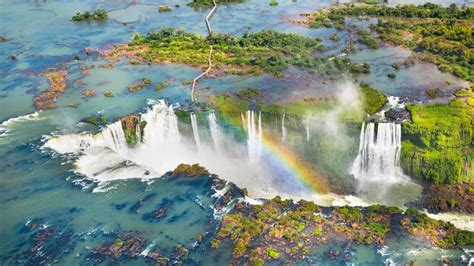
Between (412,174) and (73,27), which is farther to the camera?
(73,27)

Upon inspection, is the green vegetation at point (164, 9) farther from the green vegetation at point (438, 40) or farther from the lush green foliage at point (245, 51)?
the green vegetation at point (438, 40)

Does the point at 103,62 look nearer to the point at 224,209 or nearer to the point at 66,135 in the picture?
the point at 66,135

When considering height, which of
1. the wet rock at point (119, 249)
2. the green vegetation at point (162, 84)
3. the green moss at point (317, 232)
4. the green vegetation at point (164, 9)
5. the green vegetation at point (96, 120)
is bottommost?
the green moss at point (317, 232)

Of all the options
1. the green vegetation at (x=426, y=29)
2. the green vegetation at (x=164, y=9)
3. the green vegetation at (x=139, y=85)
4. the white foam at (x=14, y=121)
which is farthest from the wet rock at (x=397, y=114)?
the green vegetation at (x=164, y=9)

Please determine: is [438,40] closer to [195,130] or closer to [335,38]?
[335,38]

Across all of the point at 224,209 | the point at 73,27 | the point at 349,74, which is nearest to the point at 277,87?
the point at 349,74

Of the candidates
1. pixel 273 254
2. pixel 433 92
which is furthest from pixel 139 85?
pixel 433 92
